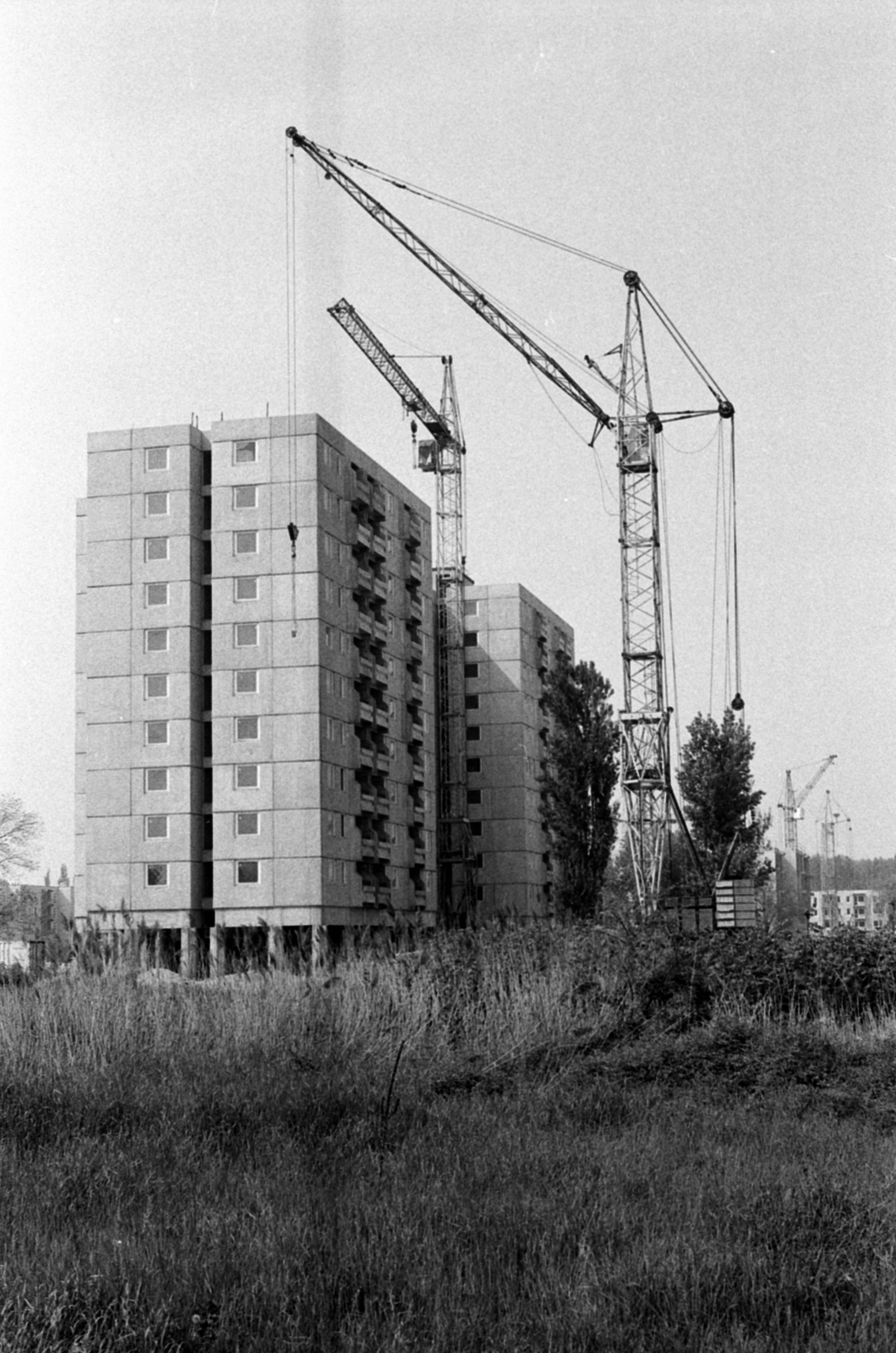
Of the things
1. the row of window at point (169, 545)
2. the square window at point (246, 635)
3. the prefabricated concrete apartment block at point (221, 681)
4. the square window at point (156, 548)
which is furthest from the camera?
the square window at point (156, 548)

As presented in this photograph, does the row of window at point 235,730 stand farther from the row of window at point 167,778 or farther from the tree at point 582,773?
the tree at point 582,773

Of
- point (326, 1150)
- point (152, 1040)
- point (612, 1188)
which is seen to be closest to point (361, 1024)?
point (152, 1040)

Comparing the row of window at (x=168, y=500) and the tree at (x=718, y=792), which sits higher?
the row of window at (x=168, y=500)

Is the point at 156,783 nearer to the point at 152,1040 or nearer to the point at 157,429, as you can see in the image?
the point at 157,429

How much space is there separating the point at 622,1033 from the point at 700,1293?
380 inches

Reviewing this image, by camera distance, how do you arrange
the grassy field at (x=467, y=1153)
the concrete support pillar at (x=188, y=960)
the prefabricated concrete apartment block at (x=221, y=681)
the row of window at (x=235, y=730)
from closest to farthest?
1. the grassy field at (x=467, y=1153)
2. the concrete support pillar at (x=188, y=960)
3. the prefabricated concrete apartment block at (x=221, y=681)
4. the row of window at (x=235, y=730)

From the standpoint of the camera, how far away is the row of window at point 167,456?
68.1 m

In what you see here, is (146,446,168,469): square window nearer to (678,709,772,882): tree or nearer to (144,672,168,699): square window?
(144,672,168,699): square window

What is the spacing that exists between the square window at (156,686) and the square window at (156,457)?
9267 mm

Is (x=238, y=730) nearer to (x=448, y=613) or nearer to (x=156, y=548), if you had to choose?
(x=156, y=548)

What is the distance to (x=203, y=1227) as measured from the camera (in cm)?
785

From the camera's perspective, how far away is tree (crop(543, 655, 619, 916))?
61.8 metres

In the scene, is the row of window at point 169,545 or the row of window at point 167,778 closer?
the row of window at point 167,778

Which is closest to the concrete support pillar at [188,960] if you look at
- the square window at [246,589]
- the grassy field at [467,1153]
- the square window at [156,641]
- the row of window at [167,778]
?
the grassy field at [467,1153]
